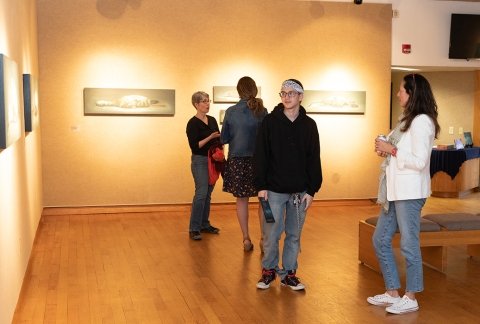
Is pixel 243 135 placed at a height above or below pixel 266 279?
above

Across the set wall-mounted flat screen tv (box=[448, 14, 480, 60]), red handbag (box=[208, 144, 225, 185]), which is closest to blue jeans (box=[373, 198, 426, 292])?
red handbag (box=[208, 144, 225, 185])

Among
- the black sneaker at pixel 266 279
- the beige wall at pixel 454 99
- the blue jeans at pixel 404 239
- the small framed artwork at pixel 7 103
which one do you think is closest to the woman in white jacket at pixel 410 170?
the blue jeans at pixel 404 239

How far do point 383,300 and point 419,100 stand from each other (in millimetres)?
1613

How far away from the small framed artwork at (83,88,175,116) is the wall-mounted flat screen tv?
5201 millimetres

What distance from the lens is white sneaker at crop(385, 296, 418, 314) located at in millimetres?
4992

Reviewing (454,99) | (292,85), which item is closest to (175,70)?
(292,85)

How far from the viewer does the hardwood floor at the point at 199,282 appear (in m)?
5.02

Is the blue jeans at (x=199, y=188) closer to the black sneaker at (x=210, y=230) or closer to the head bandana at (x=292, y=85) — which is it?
the black sneaker at (x=210, y=230)

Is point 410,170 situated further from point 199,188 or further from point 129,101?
point 129,101

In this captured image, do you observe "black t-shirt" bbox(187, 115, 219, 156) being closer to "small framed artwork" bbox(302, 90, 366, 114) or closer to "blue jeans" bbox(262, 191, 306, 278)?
"blue jeans" bbox(262, 191, 306, 278)

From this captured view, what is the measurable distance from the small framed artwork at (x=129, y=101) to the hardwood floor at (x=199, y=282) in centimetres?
202

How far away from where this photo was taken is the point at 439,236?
247 inches

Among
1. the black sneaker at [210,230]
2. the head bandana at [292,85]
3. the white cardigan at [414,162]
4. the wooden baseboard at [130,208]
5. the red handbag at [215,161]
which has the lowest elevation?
the wooden baseboard at [130,208]

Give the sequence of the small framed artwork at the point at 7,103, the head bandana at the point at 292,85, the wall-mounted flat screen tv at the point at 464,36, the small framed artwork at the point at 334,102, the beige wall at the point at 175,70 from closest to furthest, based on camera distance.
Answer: the small framed artwork at the point at 7,103 < the head bandana at the point at 292,85 < the beige wall at the point at 175,70 < the small framed artwork at the point at 334,102 < the wall-mounted flat screen tv at the point at 464,36
